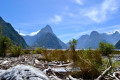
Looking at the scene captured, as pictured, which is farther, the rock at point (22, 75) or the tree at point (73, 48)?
the tree at point (73, 48)

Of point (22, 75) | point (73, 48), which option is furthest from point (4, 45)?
point (22, 75)

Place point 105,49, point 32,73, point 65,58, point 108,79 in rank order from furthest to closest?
point 105,49 → point 65,58 → point 108,79 → point 32,73

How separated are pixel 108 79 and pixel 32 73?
2216 millimetres

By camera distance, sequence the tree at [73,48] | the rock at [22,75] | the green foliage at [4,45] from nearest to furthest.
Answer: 1. the rock at [22,75]
2. the tree at [73,48]
3. the green foliage at [4,45]

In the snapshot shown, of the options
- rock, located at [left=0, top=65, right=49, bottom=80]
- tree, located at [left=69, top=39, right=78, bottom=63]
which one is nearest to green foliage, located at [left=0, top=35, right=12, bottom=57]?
tree, located at [left=69, top=39, right=78, bottom=63]

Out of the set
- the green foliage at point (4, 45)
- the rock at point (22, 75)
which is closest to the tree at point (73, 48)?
the rock at point (22, 75)

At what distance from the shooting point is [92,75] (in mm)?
3594

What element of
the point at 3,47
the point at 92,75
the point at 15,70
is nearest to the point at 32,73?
the point at 15,70

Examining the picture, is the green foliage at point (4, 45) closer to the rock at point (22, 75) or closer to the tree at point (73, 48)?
the tree at point (73, 48)

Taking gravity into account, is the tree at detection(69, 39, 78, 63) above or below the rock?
above

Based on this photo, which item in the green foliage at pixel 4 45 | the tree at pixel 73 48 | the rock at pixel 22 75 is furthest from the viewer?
the green foliage at pixel 4 45

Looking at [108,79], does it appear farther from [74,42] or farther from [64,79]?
[74,42]

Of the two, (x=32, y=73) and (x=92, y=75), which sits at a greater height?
(x=32, y=73)

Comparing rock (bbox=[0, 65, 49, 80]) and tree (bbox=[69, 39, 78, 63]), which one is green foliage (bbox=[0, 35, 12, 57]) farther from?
rock (bbox=[0, 65, 49, 80])
